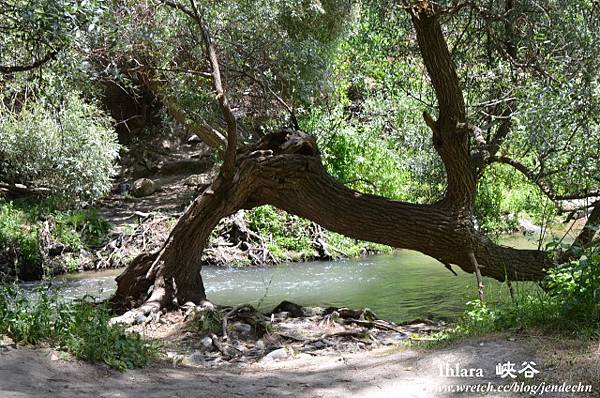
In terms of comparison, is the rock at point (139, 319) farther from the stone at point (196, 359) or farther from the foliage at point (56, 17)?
the foliage at point (56, 17)

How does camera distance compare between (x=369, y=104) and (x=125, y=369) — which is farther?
(x=369, y=104)

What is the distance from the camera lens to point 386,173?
16969mm

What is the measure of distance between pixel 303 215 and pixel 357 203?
693mm

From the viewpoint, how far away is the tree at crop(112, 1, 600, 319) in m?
7.57

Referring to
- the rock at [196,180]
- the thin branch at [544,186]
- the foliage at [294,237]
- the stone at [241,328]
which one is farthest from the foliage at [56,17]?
the rock at [196,180]

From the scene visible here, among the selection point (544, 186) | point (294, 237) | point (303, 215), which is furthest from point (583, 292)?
point (294, 237)

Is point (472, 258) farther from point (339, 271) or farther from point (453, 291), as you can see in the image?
point (339, 271)

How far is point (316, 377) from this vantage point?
511 cm

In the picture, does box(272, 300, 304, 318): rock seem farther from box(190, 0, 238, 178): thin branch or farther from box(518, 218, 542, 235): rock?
box(518, 218, 542, 235): rock

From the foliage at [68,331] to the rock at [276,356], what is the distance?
1.16 metres

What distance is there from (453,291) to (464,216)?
306 cm

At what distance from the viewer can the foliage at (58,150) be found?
1380cm

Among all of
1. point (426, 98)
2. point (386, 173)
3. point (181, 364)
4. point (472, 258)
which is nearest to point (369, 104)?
point (386, 173)

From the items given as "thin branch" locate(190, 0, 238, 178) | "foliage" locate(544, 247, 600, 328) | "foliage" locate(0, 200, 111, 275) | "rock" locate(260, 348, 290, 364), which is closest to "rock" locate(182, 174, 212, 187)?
"foliage" locate(0, 200, 111, 275)
